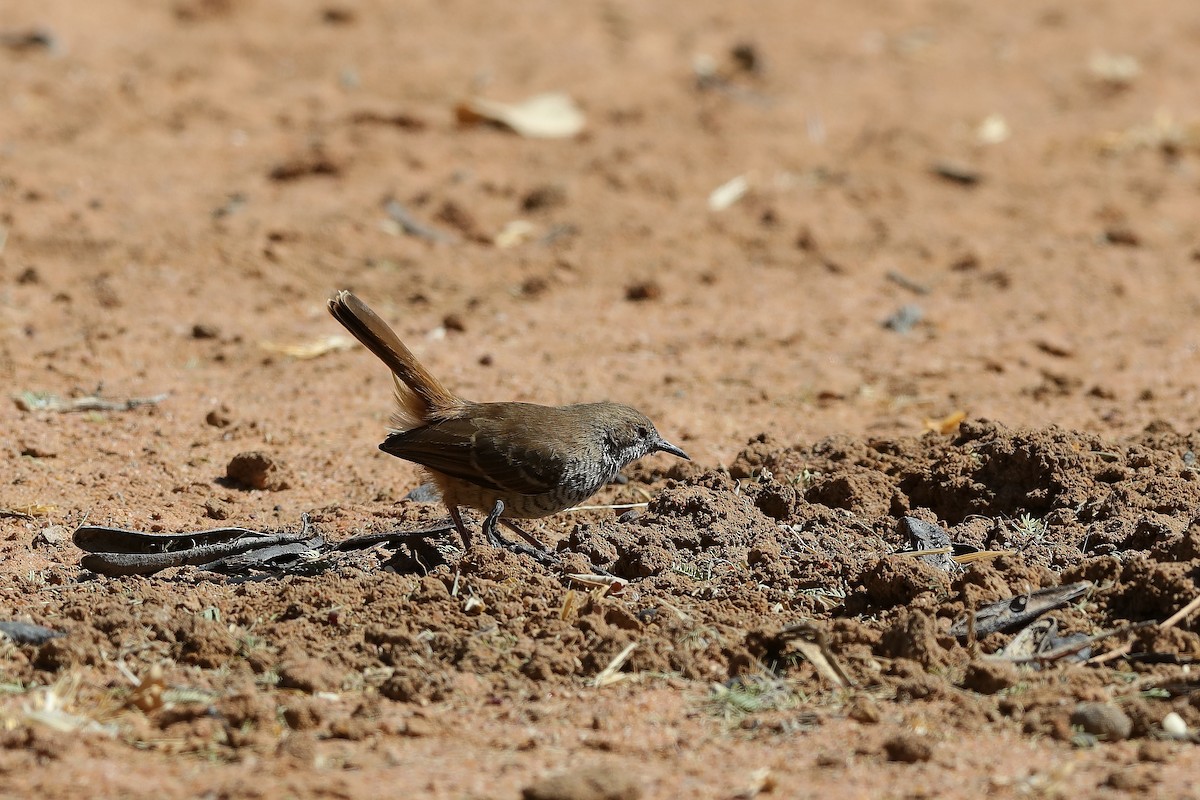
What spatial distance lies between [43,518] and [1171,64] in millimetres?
12276

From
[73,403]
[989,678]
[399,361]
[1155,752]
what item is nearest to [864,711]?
[989,678]

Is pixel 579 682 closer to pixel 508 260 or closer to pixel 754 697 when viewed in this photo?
pixel 754 697

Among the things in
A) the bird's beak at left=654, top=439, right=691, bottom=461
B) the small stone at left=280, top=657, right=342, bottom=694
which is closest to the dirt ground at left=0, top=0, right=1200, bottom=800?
the small stone at left=280, top=657, right=342, bottom=694

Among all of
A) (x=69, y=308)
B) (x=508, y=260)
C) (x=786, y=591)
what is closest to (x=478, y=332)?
(x=508, y=260)

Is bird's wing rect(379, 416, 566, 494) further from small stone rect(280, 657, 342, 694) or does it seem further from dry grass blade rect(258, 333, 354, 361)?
dry grass blade rect(258, 333, 354, 361)

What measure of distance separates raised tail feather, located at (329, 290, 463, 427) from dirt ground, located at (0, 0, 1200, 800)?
0.53 metres

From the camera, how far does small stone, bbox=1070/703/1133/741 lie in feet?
14.3

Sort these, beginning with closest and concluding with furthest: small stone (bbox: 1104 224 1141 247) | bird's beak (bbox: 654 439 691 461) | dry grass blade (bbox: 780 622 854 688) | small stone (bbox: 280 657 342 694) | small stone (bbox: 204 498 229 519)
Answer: small stone (bbox: 280 657 342 694) → dry grass blade (bbox: 780 622 854 688) → small stone (bbox: 204 498 229 519) → bird's beak (bbox: 654 439 691 461) → small stone (bbox: 1104 224 1141 247)

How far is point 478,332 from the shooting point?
9180 mm

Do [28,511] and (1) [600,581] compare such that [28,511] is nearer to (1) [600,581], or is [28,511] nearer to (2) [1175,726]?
(1) [600,581]

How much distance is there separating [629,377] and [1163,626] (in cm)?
426

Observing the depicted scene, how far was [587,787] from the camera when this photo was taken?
389cm

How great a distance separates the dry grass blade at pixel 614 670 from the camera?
4.80 m

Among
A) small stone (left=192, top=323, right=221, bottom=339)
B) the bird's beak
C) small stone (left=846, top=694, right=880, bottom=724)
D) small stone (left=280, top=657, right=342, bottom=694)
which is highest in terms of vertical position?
small stone (left=846, top=694, right=880, bottom=724)
